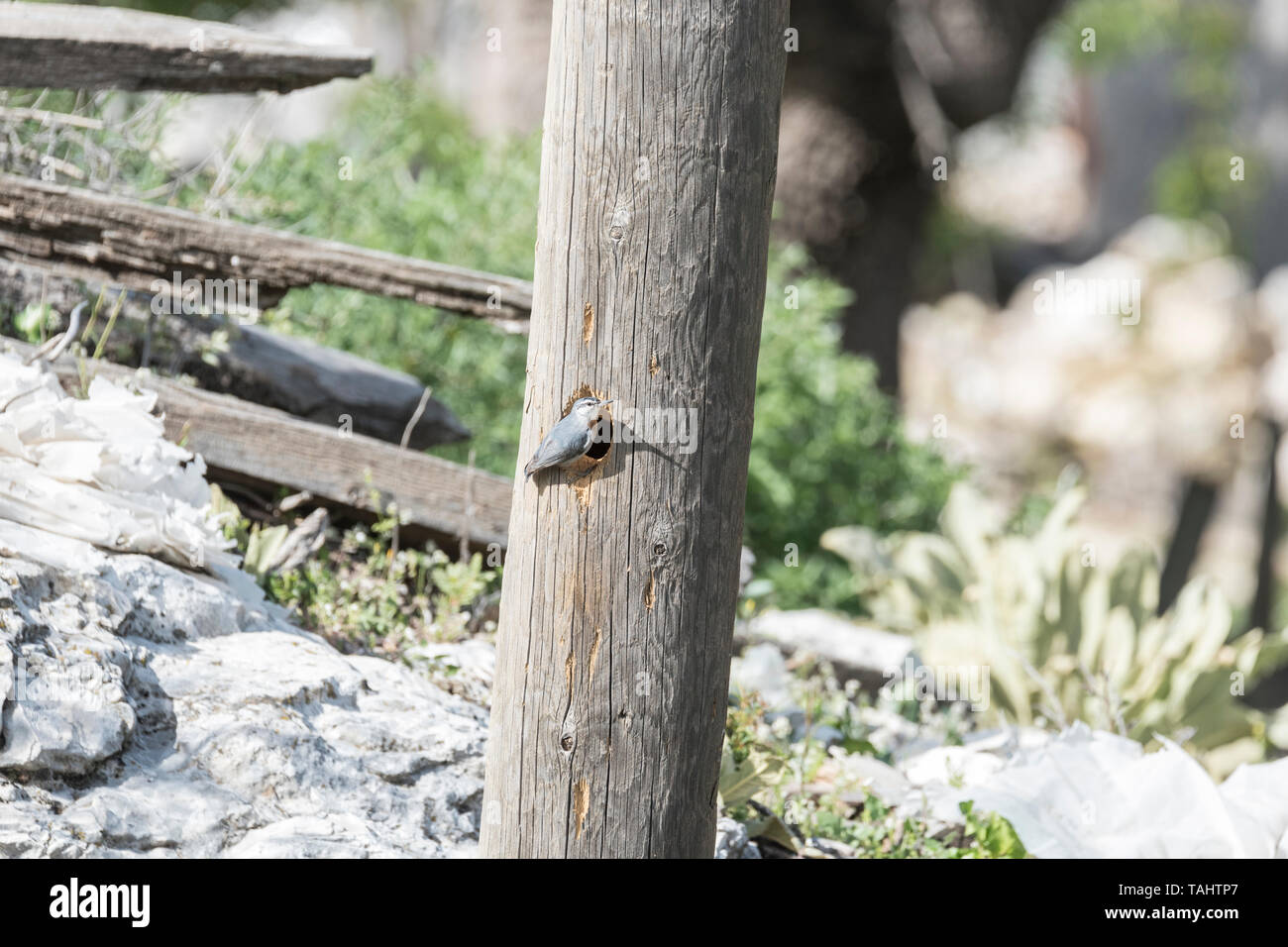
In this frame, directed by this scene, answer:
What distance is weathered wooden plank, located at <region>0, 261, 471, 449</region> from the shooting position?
362cm

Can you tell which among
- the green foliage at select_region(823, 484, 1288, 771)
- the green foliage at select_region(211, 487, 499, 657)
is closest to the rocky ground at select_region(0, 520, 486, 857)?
the green foliage at select_region(211, 487, 499, 657)

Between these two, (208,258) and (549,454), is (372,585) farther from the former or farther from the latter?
(549,454)

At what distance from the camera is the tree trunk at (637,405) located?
204 centimetres

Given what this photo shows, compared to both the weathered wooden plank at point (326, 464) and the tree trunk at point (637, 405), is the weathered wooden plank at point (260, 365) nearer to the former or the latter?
the weathered wooden plank at point (326, 464)

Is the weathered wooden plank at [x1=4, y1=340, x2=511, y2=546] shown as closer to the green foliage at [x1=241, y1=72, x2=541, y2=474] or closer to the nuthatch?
the green foliage at [x1=241, y1=72, x2=541, y2=474]

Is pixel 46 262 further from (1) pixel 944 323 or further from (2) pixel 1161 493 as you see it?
(2) pixel 1161 493

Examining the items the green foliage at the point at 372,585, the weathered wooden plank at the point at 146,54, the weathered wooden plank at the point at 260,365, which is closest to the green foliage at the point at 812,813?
the green foliage at the point at 372,585

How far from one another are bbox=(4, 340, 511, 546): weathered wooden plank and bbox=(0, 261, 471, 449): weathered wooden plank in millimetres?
192

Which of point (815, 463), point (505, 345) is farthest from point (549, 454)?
point (815, 463)

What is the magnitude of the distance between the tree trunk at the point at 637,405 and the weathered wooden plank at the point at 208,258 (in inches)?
50.4

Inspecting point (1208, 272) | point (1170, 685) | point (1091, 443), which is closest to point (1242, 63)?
point (1208, 272)

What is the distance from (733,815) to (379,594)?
1.24 meters

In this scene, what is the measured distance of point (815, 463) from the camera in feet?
18.9

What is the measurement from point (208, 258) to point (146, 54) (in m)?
0.65
